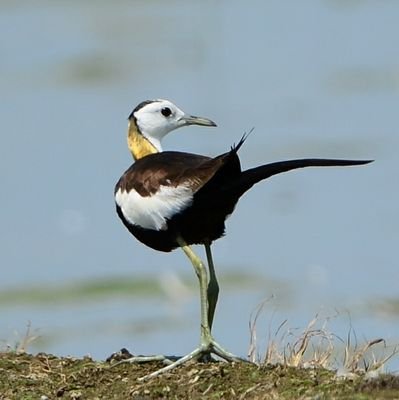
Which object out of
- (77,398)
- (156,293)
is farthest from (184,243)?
(156,293)

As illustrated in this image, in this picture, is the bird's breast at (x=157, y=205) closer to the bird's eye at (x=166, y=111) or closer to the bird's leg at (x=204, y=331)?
the bird's leg at (x=204, y=331)

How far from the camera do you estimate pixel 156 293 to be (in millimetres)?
16859

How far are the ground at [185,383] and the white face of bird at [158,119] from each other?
5.14 feet

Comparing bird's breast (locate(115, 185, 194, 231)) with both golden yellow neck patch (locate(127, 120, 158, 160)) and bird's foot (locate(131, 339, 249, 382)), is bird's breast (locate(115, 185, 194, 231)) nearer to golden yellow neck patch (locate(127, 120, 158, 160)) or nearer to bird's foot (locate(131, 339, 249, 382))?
bird's foot (locate(131, 339, 249, 382))

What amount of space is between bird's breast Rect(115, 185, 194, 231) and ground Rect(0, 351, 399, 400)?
641 millimetres

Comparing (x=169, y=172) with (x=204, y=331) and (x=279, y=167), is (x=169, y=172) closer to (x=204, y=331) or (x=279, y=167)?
(x=279, y=167)

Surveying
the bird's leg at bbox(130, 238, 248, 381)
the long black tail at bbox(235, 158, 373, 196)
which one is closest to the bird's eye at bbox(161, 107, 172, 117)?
the bird's leg at bbox(130, 238, 248, 381)

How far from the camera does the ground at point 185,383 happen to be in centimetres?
988

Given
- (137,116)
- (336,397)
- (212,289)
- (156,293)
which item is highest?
(156,293)

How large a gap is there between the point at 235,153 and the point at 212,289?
78 cm

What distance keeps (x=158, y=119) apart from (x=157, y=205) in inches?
58.4

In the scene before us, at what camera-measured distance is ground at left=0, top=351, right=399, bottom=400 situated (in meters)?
9.88

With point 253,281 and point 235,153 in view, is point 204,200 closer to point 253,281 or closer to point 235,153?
point 235,153

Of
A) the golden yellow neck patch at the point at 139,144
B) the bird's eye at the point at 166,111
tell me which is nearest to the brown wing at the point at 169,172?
the golden yellow neck patch at the point at 139,144
